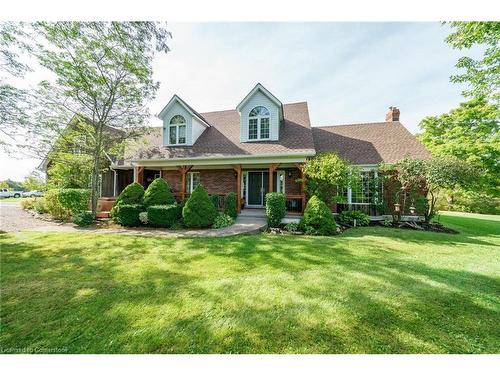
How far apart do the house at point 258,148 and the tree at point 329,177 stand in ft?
2.38

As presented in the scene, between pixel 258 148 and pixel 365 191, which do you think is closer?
pixel 258 148

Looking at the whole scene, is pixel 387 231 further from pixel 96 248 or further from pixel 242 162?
pixel 96 248

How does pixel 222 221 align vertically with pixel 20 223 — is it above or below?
above

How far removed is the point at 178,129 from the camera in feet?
46.0

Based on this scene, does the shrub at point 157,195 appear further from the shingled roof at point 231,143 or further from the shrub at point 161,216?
the shingled roof at point 231,143

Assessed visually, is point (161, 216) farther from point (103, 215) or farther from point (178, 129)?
point (178, 129)

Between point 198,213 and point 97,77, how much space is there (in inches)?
322

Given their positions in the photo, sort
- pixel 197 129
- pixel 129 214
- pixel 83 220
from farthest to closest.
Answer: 1. pixel 197 129
2. pixel 83 220
3. pixel 129 214

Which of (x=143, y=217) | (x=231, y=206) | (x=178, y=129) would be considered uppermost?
(x=178, y=129)

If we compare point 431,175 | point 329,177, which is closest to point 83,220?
point 329,177

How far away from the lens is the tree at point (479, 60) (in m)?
5.26

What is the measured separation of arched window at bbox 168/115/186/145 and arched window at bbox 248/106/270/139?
439 centimetres
